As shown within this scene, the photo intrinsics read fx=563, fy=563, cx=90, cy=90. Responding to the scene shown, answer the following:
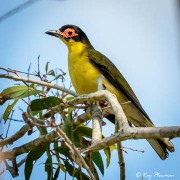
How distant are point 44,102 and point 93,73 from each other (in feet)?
5.80

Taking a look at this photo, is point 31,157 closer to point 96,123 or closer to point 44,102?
point 44,102

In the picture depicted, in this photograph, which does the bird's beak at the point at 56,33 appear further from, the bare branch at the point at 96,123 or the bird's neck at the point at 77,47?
the bare branch at the point at 96,123

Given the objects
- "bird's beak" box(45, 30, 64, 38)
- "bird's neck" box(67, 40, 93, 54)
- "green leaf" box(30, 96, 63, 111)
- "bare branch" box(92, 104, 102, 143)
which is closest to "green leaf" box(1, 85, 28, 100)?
"green leaf" box(30, 96, 63, 111)

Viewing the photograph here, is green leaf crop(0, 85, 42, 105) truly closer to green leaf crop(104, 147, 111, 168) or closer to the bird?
green leaf crop(104, 147, 111, 168)

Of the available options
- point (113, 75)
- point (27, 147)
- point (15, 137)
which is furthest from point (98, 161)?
point (113, 75)

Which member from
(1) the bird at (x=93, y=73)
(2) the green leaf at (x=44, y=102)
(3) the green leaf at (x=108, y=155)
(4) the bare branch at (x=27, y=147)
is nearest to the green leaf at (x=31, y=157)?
(4) the bare branch at (x=27, y=147)

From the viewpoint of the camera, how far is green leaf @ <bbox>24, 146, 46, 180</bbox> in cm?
453

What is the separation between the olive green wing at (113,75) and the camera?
630 cm

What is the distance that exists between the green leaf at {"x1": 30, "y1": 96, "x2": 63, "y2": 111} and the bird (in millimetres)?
1402

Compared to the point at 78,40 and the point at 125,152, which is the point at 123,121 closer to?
the point at 125,152

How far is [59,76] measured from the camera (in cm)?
488

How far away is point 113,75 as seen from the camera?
6426mm

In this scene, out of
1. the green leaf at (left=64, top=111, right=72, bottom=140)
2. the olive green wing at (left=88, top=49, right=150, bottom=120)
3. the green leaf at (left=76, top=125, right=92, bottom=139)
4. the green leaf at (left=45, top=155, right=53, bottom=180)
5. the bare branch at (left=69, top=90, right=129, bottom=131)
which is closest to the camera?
the bare branch at (left=69, top=90, right=129, bottom=131)

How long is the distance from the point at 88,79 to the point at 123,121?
279 cm
